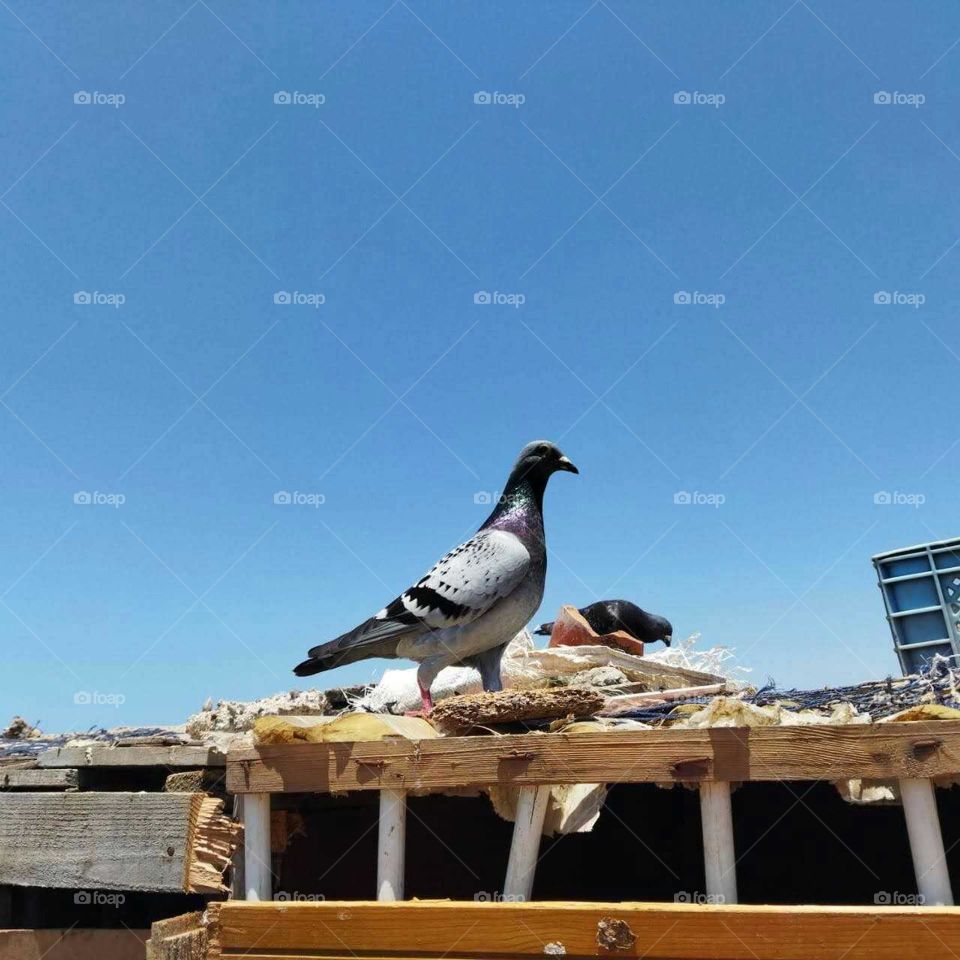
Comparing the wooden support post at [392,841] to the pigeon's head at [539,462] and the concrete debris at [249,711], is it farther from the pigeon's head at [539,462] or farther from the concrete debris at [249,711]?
the pigeon's head at [539,462]

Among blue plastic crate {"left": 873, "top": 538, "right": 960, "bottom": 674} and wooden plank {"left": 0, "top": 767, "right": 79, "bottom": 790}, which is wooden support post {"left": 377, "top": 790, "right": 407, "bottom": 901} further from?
blue plastic crate {"left": 873, "top": 538, "right": 960, "bottom": 674}

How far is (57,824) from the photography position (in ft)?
15.3

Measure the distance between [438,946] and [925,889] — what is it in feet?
6.12

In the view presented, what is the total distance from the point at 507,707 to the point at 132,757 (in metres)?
1.90

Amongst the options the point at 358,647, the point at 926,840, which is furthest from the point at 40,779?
the point at 926,840

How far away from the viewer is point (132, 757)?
15.6 feet

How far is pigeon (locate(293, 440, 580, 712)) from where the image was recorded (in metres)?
5.68

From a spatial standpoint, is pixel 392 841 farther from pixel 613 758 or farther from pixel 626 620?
pixel 626 620

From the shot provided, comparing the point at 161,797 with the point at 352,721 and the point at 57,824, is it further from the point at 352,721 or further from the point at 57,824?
the point at 352,721

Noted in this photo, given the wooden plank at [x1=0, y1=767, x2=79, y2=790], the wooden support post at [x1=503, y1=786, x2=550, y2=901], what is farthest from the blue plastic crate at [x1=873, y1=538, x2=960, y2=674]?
the wooden plank at [x1=0, y1=767, x2=79, y2=790]

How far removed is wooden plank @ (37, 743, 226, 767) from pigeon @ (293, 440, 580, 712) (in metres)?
1.34

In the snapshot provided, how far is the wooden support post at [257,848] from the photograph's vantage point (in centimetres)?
429

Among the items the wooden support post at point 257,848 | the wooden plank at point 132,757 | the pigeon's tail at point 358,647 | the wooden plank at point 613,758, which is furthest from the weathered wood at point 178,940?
the pigeon's tail at point 358,647

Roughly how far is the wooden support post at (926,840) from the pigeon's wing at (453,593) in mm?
2581
